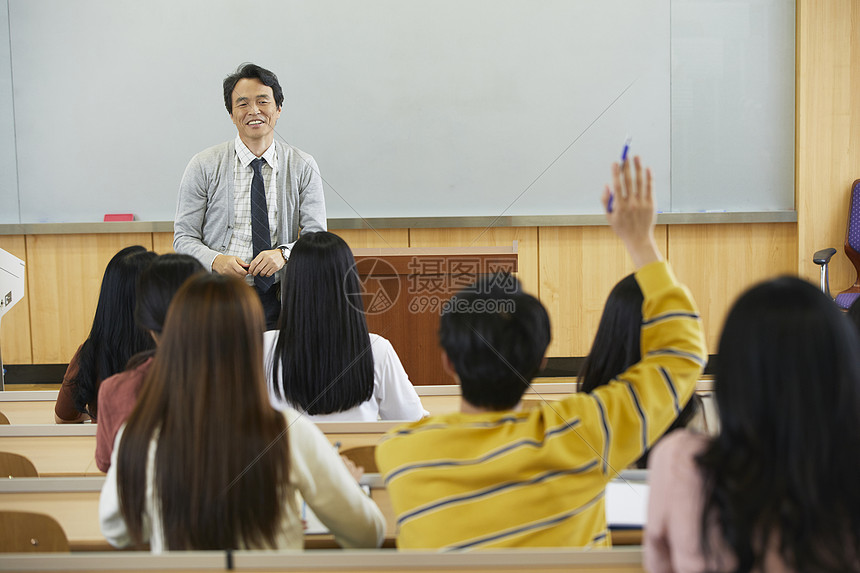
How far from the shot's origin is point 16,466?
64.6 inches

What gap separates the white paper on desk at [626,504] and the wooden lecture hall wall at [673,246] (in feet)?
10.4

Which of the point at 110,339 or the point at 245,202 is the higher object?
the point at 245,202

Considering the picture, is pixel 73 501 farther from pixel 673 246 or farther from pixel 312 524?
pixel 673 246

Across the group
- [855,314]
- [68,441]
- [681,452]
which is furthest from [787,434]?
[68,441]

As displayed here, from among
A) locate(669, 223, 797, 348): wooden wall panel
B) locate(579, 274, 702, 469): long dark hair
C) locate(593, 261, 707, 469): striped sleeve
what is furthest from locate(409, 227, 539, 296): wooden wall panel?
locate(593, 261, 707, 469): striped sleeve

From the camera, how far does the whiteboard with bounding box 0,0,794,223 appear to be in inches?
178

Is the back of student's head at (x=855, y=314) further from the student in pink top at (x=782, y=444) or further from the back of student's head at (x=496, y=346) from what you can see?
the student in pink top at (x=782, y=444)

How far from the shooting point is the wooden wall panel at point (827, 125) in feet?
14.6

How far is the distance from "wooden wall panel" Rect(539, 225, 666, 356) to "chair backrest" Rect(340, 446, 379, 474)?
3.13 m

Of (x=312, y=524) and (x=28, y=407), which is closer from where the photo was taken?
(x=312, y=524)

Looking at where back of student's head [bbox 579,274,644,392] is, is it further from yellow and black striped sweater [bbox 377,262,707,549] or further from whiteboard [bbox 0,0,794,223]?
whiteboard [bbox 0,0,794,223]

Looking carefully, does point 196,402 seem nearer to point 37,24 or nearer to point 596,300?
point 596,300

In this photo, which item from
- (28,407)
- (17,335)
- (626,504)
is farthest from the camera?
(17,335)

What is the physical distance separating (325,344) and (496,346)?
0.87 metres
